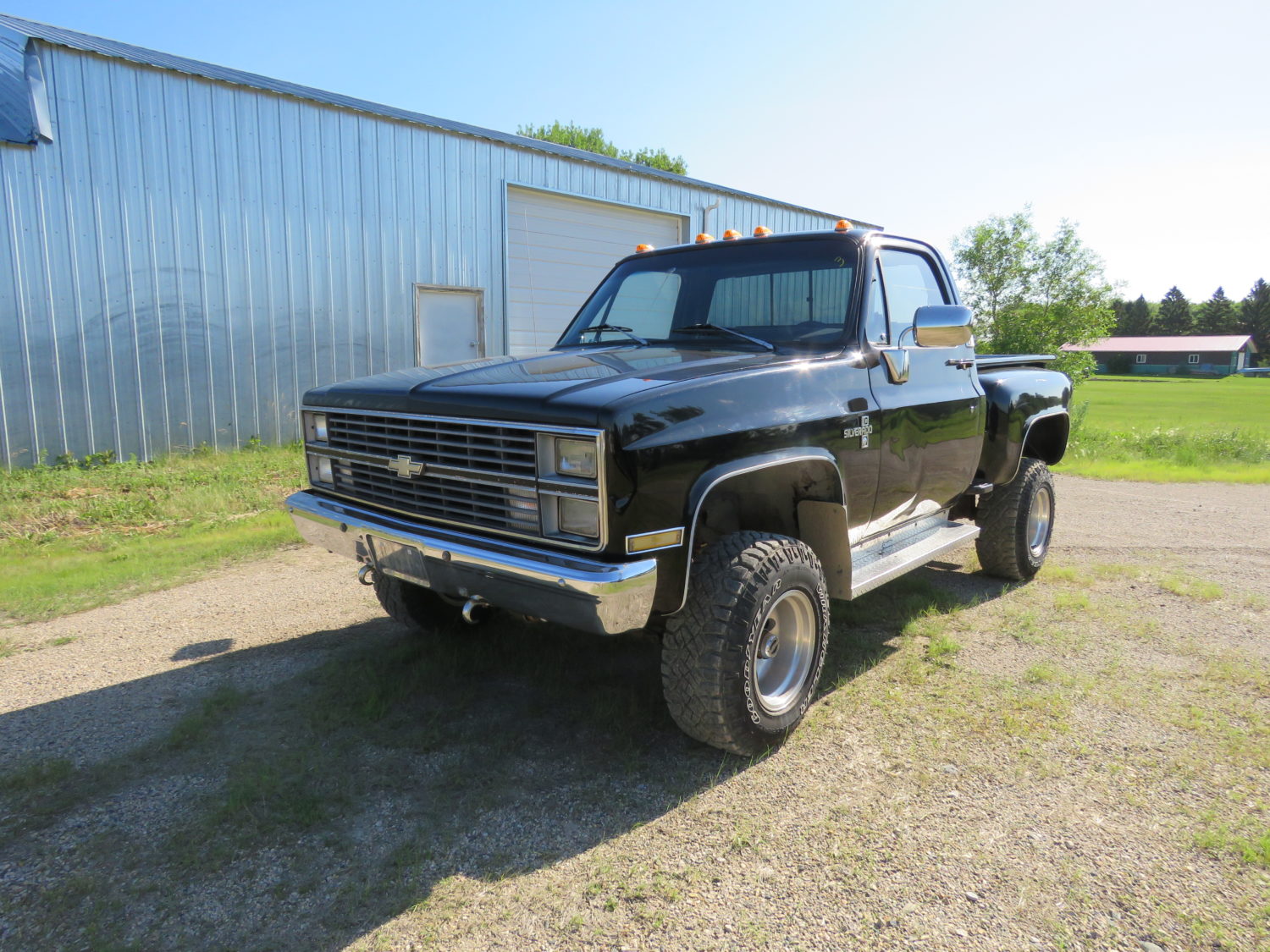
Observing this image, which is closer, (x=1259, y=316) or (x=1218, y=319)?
(x=1259, y=316)

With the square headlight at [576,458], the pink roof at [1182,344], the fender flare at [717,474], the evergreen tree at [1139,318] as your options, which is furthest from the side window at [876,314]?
the evergreen tree at [1139,318]

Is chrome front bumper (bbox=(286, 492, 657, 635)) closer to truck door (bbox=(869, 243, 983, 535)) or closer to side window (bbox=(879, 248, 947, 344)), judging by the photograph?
truck door (bbox=(869, 243, 983, 535))

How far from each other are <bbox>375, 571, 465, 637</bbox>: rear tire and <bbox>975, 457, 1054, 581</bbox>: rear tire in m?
3.35

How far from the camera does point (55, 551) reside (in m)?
6.11

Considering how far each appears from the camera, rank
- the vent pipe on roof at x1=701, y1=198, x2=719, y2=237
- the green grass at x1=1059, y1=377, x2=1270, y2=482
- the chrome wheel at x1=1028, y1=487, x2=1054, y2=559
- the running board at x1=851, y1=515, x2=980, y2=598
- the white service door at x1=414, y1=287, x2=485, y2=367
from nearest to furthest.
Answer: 1. the running board at x1=851, y1=515, x2=980, y2=598
2. the chrome wheel at x1=1028, y1=487, x2=1054, y2=559
3. the green grass at x1=1059, y1=377, x2=1270, y2=482
4. the white service door at x1=414, y1=287, x2=485, y2=367
5. the vent pipe on roof at x1=701, y1=198, x2=719, y2=237

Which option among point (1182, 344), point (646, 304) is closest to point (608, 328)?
point (646, 304)

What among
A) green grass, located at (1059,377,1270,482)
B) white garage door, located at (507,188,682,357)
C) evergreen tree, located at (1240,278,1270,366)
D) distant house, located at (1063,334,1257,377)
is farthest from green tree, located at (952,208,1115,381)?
evergreen tree, located at (1240,278,1270,366)

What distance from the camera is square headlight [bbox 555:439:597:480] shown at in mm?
2576

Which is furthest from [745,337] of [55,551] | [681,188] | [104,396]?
[681,188]

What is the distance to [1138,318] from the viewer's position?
9819cm

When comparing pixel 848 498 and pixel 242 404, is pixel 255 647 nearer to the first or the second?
pixel 848 498

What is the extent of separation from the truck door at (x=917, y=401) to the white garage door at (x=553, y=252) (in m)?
8.49

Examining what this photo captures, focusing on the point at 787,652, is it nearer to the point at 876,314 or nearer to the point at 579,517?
the point at 579,517

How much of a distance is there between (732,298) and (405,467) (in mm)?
1852
